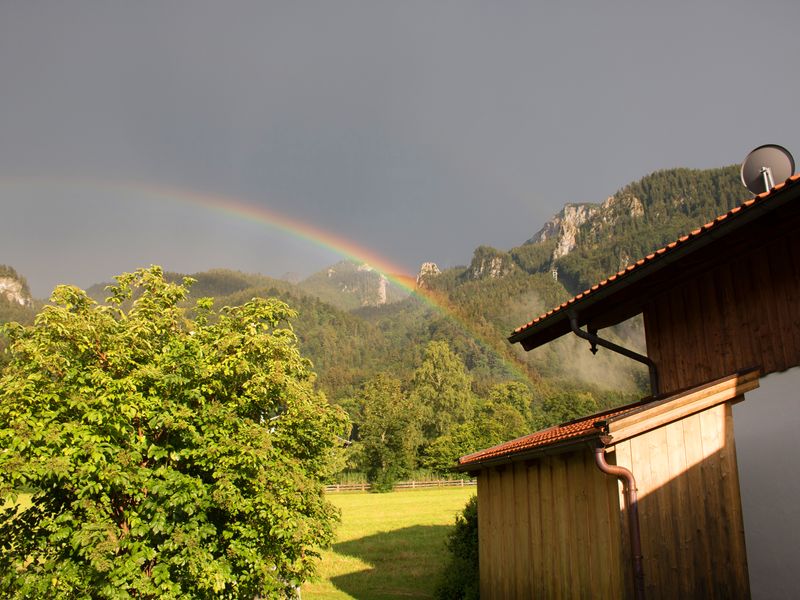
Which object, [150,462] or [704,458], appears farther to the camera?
[150,462]

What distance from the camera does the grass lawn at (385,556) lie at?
14969mm

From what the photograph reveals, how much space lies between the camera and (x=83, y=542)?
7242 millimetres

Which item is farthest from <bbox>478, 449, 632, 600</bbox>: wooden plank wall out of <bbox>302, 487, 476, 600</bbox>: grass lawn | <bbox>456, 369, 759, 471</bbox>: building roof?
<bbox>302, 487, 476, 600</bbox>: grass lawn

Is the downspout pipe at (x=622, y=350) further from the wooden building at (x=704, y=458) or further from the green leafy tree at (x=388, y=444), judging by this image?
the green leafy tree at (x=388, y=444)

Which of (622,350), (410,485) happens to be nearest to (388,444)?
(410,485)

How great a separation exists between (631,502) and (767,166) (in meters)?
5.77

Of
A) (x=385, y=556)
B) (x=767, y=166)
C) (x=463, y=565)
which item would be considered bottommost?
(x=385, y=556)

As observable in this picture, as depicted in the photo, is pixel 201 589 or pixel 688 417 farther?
pixel 201 589

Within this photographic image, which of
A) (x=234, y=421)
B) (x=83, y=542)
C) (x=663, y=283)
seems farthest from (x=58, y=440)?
(x=663, y=283)

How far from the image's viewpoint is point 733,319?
23.1ft

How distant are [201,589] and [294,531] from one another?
1.42m

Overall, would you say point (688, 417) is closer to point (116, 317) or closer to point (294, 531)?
point (294, 531)

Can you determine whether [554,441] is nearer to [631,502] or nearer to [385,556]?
[631,502]

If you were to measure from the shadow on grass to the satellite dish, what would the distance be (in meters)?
10.7
